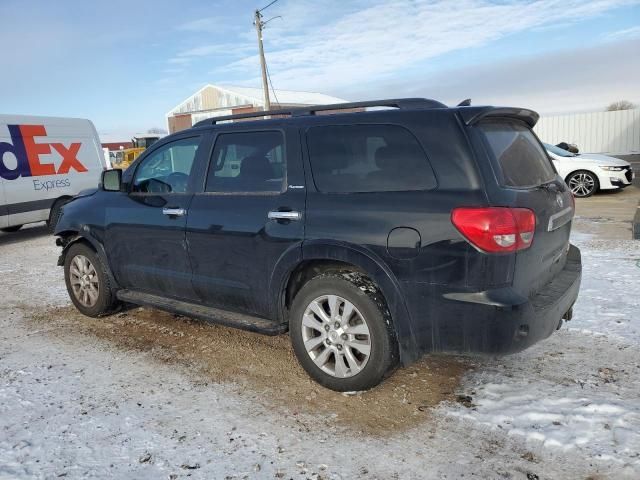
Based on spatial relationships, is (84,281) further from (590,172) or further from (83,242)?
(590,172)

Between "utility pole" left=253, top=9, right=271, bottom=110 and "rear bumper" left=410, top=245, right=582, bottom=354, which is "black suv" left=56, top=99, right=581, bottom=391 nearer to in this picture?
"rear bumper" left=410, top=245, right=582, bottom=354

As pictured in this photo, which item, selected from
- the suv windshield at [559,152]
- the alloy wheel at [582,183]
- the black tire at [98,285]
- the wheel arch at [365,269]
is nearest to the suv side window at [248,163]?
the wheel arch at [365,269]

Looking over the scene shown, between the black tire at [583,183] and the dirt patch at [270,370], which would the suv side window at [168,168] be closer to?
the dirt patch at [270,370]

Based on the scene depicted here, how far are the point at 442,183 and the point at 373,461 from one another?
1567 mm

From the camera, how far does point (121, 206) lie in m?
4.77

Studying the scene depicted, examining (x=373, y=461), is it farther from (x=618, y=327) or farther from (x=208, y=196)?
(x=618, y=327)

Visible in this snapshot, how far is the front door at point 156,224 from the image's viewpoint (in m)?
4.27

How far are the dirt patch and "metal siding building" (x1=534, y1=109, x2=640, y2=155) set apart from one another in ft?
80.9

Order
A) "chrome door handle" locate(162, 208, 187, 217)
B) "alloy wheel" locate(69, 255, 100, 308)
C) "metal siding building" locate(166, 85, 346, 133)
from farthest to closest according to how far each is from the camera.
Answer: "metal siding building" locate(166, 85, 346, 133) → "alloy wheel" locate(69, 255, 100, 308) → "chrome door handle" locate(162, 208, 187, 217)

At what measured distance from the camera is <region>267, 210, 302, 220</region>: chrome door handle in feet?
11.5

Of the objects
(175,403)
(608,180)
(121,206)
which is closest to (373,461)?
(175,403)

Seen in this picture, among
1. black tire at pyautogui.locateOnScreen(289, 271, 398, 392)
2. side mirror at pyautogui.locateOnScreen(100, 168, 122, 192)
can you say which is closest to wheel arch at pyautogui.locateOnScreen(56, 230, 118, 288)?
side mirror at pyautogui.locateOnScreen(100, 168, 122, 192)

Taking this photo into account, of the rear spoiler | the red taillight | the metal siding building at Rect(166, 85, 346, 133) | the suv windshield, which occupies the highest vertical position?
the metal siding building at Rect(166, 85, 346, 133)

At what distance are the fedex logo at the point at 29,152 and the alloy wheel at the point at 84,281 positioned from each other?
5454 mm
